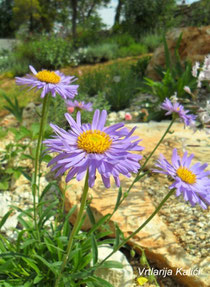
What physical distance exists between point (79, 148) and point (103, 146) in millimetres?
84

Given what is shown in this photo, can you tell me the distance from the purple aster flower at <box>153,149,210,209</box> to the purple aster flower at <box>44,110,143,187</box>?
7.6 inches

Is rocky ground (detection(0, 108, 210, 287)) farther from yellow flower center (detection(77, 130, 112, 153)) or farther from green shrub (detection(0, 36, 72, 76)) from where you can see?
green shrub (detection(0, 36, 72, 76))

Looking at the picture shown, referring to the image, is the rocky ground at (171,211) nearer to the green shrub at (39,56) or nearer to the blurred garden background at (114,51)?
the blurred garden background at (114,51)

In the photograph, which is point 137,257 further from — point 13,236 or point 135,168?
point 135,168

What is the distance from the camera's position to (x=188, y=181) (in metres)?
1.05

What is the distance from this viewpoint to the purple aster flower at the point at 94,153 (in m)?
0.82

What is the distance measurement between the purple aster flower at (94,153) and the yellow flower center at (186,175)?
0.84 feet

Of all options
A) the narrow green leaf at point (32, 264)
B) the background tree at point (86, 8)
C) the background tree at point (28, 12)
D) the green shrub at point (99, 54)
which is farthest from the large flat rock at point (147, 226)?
the background tree at point (28, 12)

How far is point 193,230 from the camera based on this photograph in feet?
6.32

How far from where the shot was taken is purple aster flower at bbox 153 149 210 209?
98 centimetres

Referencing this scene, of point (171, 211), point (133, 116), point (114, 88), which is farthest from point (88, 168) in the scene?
point (114, 88)

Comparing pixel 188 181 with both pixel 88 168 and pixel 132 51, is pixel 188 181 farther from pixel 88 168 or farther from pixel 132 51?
pixel 132 51

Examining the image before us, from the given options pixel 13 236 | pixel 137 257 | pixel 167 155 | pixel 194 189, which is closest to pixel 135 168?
pixel 194 189

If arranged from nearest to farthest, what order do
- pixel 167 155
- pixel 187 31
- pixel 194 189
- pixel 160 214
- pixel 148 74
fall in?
pixel 194 189, pixel 160 214, pixel 167 155, pixel 187 31, pixel 148 74
